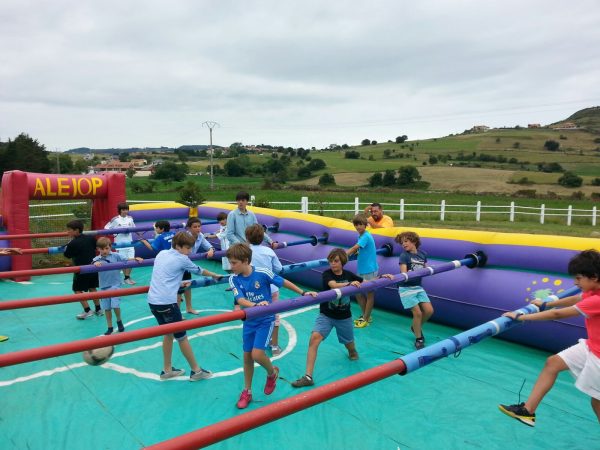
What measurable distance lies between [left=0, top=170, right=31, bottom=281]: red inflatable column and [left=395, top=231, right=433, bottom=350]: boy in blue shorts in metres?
8.23

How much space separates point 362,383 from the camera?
2.56 metres

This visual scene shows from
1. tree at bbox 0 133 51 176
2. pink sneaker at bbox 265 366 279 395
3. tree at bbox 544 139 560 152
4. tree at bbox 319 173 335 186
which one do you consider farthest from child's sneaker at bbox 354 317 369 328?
tree at bbox 544 139 560 152

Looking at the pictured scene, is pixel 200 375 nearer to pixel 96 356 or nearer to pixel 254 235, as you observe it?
pixel 96 356

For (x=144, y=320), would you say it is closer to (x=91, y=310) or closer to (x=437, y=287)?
(x=91, y=310)

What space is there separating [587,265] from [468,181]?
153ft

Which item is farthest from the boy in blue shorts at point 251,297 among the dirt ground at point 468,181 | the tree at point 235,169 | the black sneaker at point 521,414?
the tree at point 235,169

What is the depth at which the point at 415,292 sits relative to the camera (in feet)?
18.5

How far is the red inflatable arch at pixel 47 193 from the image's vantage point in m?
9.60

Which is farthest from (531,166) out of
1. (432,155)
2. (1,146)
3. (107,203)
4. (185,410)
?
(1,146)

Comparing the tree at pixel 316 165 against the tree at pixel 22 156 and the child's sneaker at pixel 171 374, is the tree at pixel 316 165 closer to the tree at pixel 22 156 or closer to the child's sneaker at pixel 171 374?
the tree at pixel 22 156

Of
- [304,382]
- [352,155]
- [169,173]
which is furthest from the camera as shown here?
[352,155]

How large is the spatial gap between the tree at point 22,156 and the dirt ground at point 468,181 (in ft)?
124

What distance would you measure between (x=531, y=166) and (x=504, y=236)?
2291 inches

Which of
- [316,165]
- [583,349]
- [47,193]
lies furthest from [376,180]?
[583,349]
